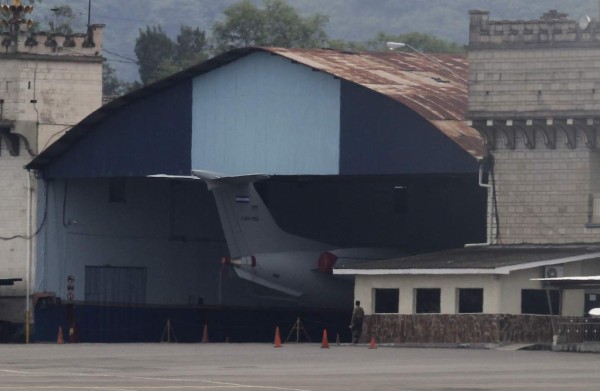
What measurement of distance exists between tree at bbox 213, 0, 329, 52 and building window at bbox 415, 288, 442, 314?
115 m

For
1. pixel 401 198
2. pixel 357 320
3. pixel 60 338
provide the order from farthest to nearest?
pixel 401 198 → pixel 60 338 → pixel 357 320

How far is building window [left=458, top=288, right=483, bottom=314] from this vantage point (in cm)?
6175

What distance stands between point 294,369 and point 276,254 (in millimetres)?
32783

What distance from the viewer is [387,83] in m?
70.4

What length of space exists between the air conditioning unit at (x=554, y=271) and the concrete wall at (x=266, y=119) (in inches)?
444

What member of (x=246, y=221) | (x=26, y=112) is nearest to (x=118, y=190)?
(x=26, y=112)

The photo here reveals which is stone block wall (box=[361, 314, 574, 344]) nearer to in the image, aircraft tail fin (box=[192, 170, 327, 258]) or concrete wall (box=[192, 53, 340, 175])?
concrete wall (box=[192, 53, 340, 175])

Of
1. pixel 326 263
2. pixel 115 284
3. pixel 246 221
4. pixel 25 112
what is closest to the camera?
pixel 246 221

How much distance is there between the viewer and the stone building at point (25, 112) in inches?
3068

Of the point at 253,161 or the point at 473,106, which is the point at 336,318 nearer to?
the point at 253,161

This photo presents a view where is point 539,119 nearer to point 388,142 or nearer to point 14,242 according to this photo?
point 388,142

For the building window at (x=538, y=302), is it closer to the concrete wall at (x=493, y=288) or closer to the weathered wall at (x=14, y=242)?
the concrete wall at (x=493, y=288)

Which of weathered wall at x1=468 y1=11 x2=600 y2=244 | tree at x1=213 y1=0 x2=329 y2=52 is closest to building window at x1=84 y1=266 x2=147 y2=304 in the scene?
weathered wall at x1=468 y1=11 x2=600 y2=244

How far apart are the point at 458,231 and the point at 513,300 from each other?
60.8 ft
